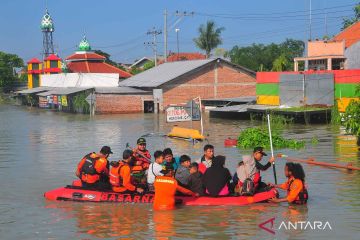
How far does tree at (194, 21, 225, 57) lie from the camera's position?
7531cm

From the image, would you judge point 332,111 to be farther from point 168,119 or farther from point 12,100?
point 12,100

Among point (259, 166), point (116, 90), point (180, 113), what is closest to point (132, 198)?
point (259, 166)

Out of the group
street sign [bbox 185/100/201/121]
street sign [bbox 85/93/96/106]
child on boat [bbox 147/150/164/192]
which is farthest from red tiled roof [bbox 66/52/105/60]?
child on boat [bbox 147/150/164/192]

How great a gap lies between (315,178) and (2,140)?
19.9 metres

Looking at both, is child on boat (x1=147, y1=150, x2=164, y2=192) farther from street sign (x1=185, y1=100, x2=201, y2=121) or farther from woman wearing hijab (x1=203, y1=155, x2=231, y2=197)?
street sign (x1=185, y1=100, x2=201, y2=121)

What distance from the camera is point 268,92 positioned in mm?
45875

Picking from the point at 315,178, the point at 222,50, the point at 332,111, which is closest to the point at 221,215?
the point at 315,178

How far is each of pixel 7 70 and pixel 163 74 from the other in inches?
1879

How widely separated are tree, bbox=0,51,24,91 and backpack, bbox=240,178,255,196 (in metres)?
89.4

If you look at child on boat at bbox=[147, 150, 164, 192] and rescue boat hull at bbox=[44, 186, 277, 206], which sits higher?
child on boat at bbox=[147, 150, 164, 192]

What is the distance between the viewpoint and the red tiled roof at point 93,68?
72.6m

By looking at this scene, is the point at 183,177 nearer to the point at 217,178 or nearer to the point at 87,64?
the point at 217,178

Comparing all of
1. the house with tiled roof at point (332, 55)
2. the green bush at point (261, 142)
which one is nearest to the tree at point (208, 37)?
the house with tiled roof at point (332, 55)

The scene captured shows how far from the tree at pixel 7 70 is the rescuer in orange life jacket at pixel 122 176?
88.0 metres
